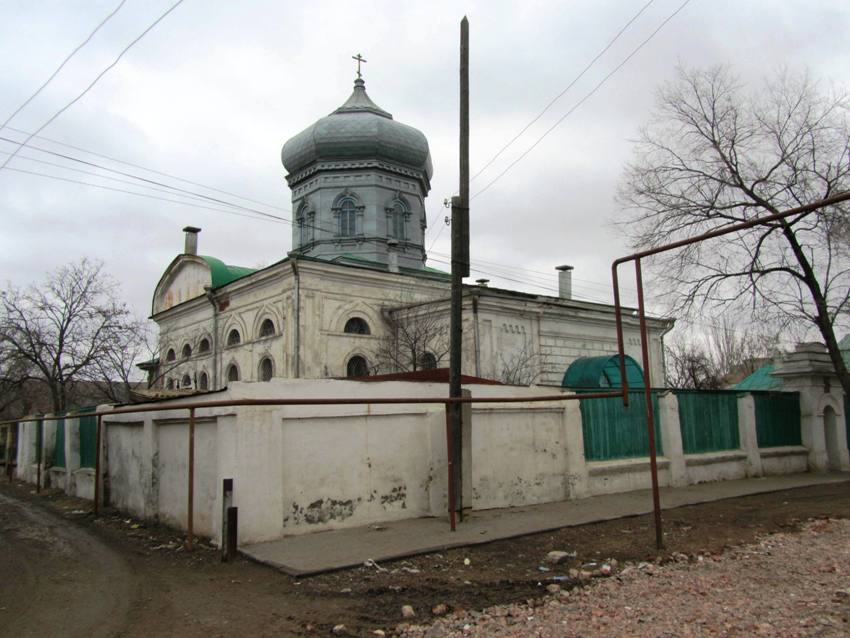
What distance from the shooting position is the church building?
893 inches

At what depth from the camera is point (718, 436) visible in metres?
15.9

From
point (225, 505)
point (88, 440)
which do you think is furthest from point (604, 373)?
point (225, 505)

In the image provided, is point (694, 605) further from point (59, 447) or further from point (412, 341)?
point (412, 341)

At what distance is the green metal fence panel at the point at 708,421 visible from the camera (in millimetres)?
15195

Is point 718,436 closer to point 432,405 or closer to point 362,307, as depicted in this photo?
point 432,405

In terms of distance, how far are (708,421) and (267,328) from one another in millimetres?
14724

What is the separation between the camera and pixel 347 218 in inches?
1156

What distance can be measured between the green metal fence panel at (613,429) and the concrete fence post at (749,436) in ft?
10.6

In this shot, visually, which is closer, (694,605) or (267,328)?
(694,605)

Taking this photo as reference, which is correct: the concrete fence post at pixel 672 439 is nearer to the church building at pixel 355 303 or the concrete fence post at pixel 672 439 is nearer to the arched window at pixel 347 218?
the church building at pixel 355 303

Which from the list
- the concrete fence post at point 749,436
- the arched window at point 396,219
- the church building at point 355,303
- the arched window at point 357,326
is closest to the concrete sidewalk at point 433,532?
the concrete fence post at point 749,436

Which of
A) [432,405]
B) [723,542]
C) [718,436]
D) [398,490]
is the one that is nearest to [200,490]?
[398,490]

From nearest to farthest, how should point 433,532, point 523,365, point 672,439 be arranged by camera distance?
point 433,532 < point 672,439 < point 523,365

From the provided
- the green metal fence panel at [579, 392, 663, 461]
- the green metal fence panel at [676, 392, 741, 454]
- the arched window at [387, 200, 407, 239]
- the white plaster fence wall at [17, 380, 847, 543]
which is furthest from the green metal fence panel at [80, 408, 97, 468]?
the arched window at [387, 200, 407, 239]
